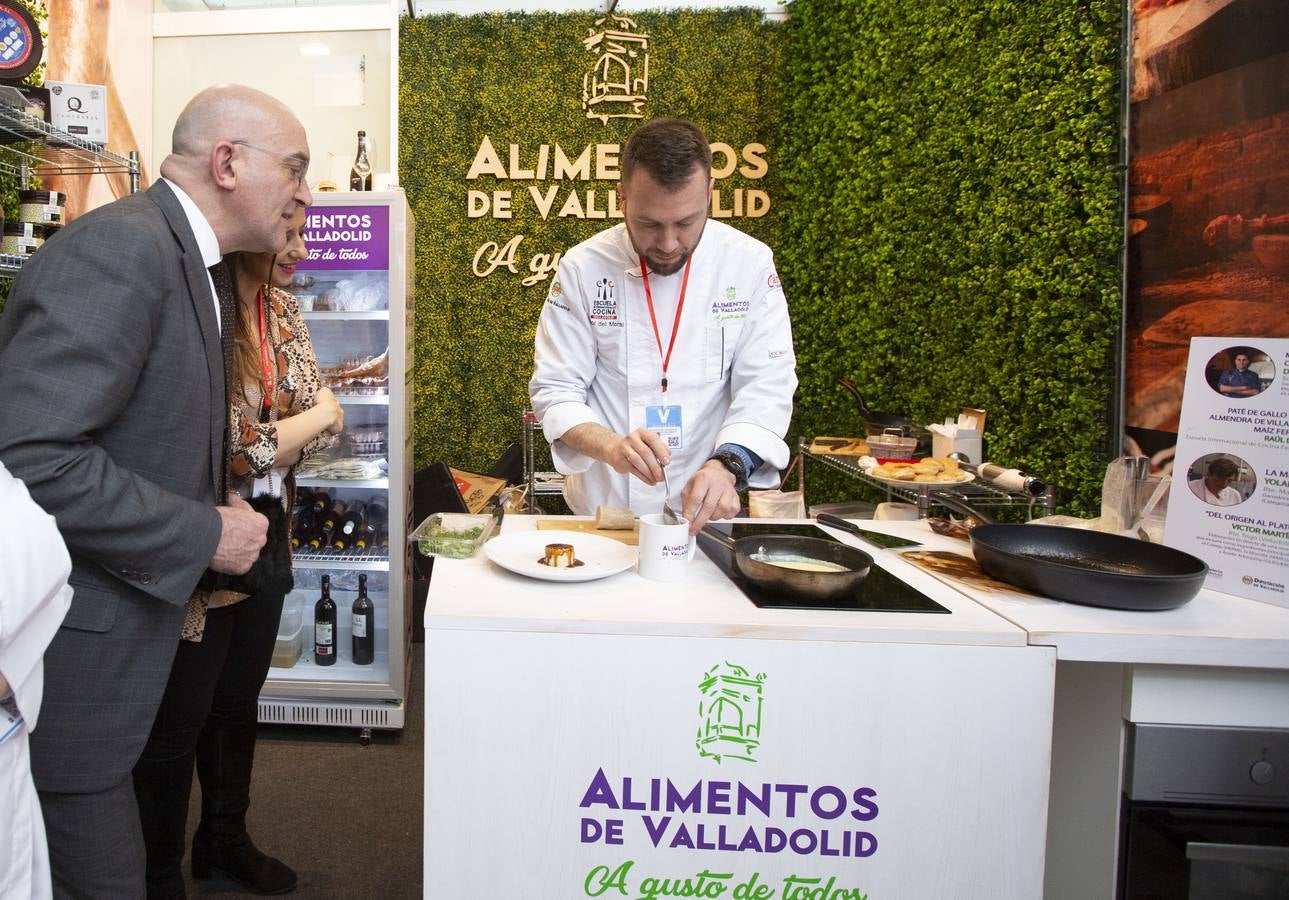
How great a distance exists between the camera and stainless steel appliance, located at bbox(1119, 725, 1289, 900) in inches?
47.3

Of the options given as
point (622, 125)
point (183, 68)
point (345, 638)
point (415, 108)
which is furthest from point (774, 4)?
point (345, 638)

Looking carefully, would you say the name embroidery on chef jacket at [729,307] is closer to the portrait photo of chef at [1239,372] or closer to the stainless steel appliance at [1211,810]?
the portrait photo of chef at [1239,372]

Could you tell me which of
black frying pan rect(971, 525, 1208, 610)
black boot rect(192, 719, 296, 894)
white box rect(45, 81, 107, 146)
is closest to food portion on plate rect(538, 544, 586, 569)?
black frying pan rect(971, 525, 1208, 610)

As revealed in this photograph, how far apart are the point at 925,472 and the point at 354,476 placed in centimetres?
222

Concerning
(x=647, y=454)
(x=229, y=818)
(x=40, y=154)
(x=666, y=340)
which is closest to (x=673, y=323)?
(x=666, y=340)

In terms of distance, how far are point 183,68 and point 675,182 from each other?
147 inches

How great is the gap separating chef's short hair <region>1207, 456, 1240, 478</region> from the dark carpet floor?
7.02 feet

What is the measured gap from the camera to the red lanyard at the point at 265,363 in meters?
1.79

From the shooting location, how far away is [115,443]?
1.29 m

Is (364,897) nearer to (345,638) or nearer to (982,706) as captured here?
(345,638)

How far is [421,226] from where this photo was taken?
4.57m

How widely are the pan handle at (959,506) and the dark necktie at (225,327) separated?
1.48 meters

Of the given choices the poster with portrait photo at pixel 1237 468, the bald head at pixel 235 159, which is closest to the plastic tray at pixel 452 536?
the bald head at pixel 235 159

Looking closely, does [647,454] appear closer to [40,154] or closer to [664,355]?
[664,355]
